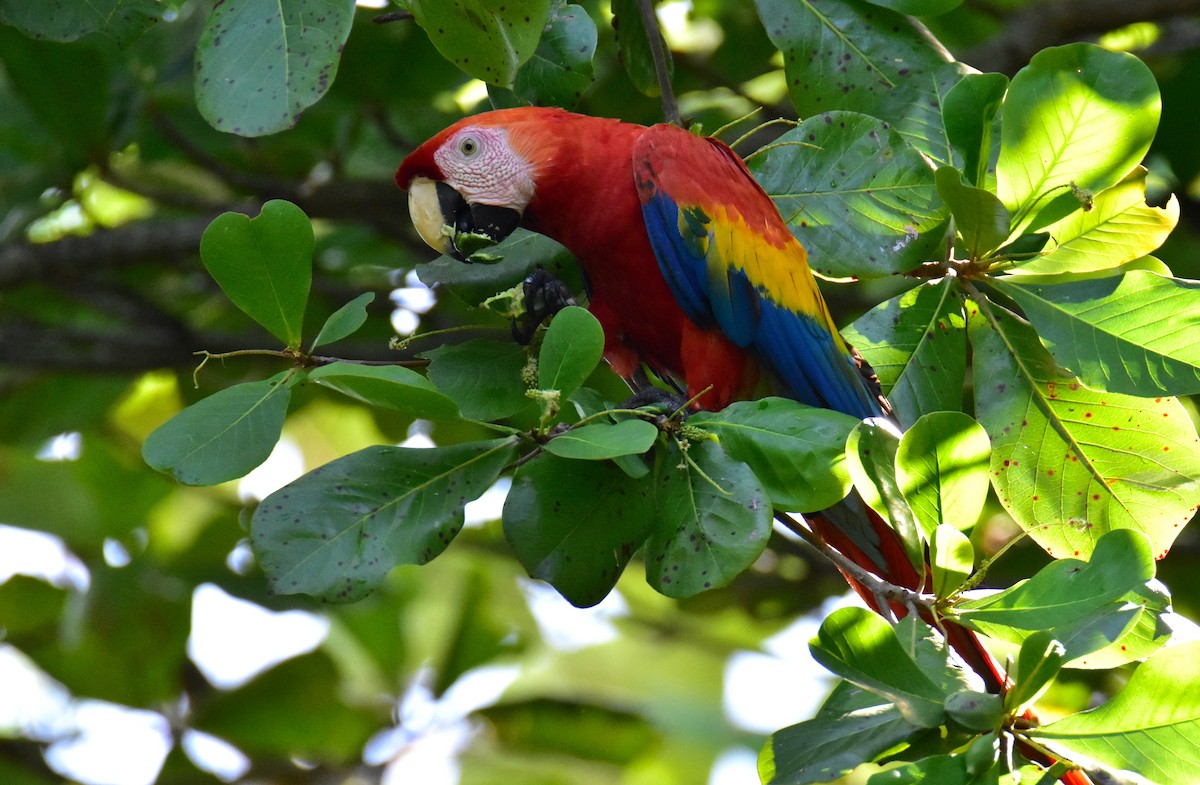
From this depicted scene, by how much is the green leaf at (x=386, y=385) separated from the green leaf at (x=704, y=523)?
273 mm

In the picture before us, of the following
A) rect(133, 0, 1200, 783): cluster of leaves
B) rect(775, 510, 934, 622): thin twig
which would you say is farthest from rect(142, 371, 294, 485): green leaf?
rect(775, 510, 934, 622): thin twig

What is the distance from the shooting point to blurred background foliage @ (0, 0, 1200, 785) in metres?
2.58

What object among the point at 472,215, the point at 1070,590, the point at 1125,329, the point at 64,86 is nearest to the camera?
the point at 1070,590

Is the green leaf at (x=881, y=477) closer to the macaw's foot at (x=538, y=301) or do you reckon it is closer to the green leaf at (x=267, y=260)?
the macaw's foot at (x=538, y=301)

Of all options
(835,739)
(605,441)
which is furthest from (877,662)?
(605,441)

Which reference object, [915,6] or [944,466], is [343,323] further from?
[915,6]

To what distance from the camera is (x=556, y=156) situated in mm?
1888

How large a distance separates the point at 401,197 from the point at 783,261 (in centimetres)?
110

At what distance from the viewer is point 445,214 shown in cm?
194

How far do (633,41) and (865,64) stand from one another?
1.29 feet

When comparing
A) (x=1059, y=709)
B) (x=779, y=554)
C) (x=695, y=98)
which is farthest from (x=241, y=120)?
(x=1059, y=709)

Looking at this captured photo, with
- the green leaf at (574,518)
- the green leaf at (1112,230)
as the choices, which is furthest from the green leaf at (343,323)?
the green leaf at (1112,230)

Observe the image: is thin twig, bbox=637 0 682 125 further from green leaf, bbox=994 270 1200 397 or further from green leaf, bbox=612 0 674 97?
green leaf, bbox=994 270 1200 397

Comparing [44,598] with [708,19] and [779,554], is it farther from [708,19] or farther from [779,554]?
[708,19]
